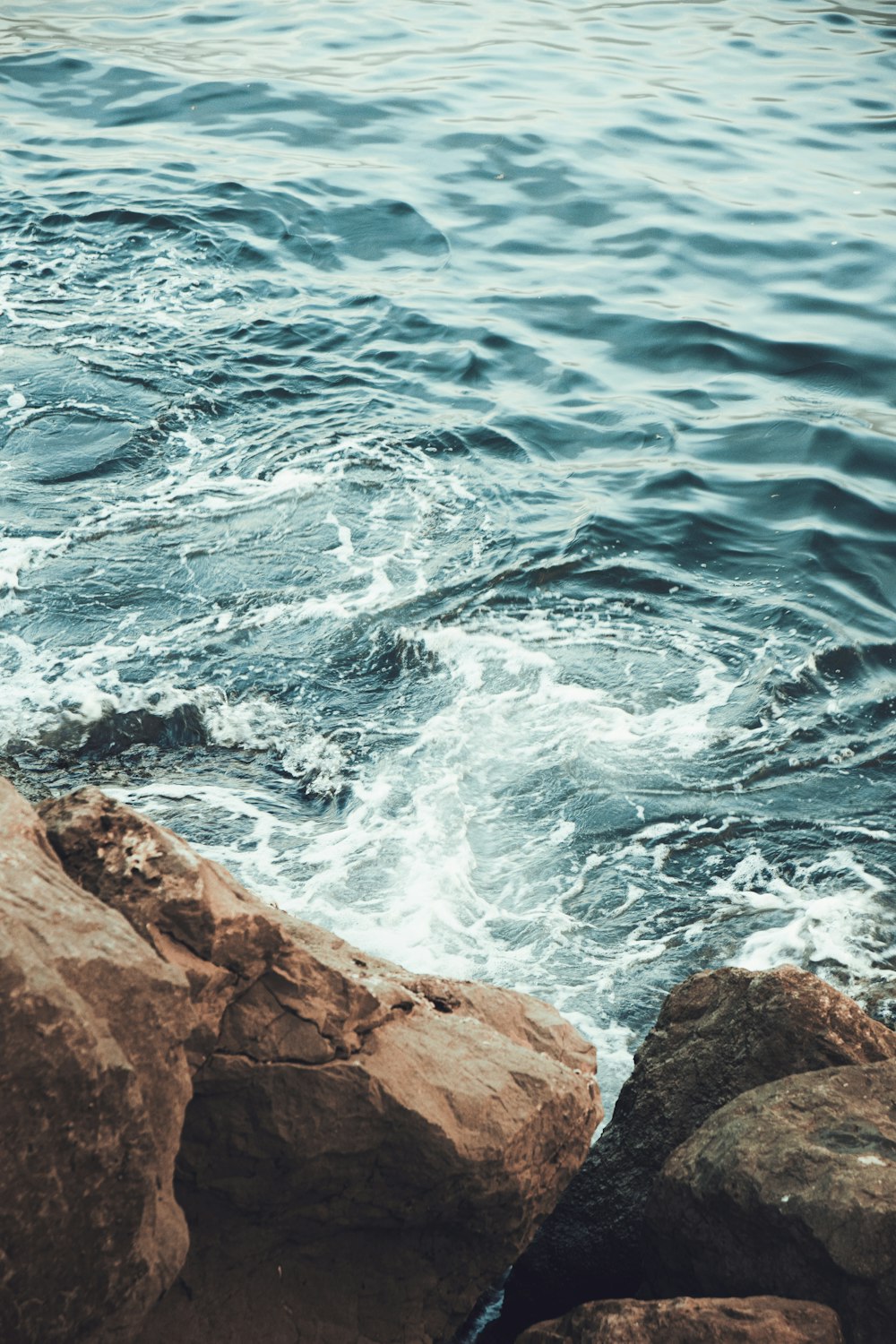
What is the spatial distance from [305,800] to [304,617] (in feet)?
5.28

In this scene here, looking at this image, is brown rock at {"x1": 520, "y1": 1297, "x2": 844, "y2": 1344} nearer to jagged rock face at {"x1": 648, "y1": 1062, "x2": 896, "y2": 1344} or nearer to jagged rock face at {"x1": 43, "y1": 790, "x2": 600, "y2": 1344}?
jagged rock face at {"x1": 648, "y1": 1062, "x2": 896, "y2": 1344}

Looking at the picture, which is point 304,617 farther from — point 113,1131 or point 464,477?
point 113,1131

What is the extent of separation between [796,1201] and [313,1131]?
1139 mm

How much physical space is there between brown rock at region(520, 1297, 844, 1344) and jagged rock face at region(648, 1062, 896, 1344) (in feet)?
0.37

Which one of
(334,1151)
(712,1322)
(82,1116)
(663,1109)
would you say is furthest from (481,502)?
(82,1116)

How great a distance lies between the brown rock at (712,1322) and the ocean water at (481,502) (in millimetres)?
1514

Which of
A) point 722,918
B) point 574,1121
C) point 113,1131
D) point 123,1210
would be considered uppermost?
point 113,1131

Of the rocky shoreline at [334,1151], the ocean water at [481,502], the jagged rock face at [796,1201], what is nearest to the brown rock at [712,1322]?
the rocky shoreline at [334,1151]

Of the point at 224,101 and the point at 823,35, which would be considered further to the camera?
the point at 823,35

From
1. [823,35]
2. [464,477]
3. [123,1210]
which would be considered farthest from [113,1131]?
[823,35]

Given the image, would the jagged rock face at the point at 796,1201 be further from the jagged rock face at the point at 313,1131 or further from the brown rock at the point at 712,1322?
the jagged rock face at the point at 313,1131

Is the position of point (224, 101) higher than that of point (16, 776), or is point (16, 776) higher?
point (224, 101)

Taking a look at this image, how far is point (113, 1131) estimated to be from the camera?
2.44 metres

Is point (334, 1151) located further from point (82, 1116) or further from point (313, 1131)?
point (82, 1116)
